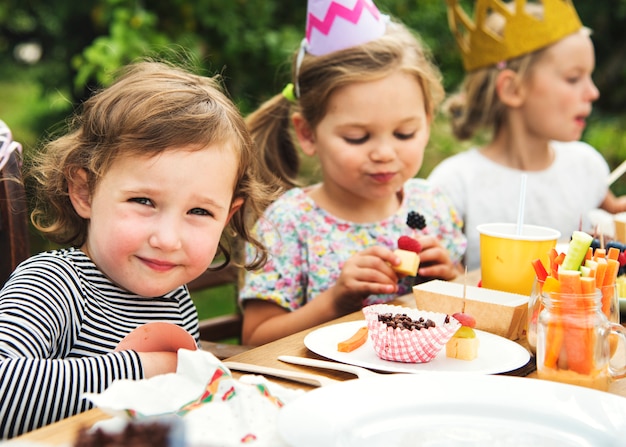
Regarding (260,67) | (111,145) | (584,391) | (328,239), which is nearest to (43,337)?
(111,145)

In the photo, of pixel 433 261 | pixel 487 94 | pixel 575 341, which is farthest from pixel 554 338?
pixel 487 94

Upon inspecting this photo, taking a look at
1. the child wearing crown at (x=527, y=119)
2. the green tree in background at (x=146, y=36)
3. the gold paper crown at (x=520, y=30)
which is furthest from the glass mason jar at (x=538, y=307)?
the green tree in background at (x=146, y=36)

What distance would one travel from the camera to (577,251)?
1241mm

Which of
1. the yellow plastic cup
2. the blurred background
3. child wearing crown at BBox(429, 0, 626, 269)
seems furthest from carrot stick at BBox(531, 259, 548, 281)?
the blurred background

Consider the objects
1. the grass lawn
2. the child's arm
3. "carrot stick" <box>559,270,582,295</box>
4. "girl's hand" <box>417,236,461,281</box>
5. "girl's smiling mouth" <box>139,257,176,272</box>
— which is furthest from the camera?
the grass lawn

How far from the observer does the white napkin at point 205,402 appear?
867 millimetres

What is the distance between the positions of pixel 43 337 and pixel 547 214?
227cm

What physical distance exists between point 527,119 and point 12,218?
2.01 meters

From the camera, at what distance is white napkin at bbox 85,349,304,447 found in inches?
34.1

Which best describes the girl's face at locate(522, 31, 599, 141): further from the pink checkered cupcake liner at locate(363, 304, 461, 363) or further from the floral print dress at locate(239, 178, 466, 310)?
the pink checkered cupcake liner at locate(363, 304, 461, 363)

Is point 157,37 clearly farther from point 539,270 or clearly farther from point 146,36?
point 539,270

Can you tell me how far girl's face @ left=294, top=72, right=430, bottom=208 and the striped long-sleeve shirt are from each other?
635 millimetres

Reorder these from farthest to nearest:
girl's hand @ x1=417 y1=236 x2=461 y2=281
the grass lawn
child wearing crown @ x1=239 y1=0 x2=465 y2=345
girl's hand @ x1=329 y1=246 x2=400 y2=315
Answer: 1. the grass lawn
2. child wearing crown @ x1=239 y1=0 x2=465 y2=345
3. girl's hand @ x1=417 y1=236 x2=461 y2=281
4. girl's hand @ x1=329 y1=246 x2=400 y2=315

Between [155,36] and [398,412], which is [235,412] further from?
[155,36]
